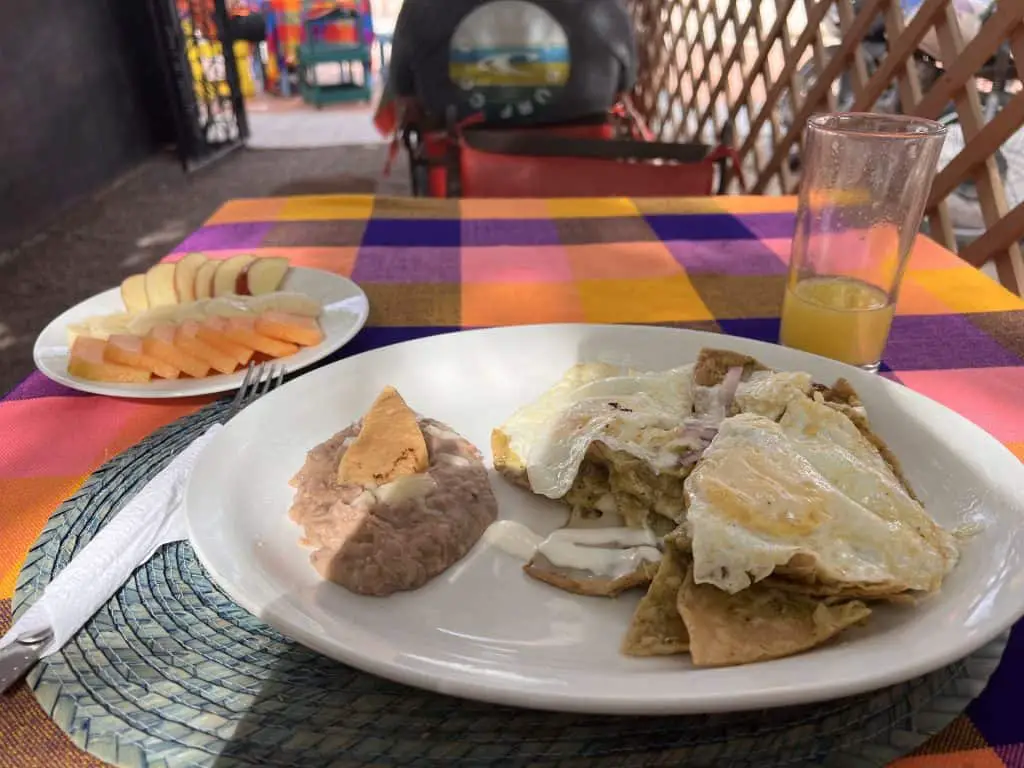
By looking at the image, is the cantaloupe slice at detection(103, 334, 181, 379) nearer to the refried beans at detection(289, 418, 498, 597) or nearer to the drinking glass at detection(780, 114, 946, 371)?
the refried beans at detection(289, 418, 498, 597)

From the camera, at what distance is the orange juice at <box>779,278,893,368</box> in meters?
0.75

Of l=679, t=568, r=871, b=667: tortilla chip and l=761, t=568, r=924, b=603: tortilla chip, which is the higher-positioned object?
l=761, t=568, r=924, b=603: tortilla chip

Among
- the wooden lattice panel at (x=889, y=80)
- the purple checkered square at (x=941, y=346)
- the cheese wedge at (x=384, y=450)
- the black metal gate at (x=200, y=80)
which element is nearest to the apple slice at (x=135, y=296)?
the cheese wedge at (x=384, y=450)

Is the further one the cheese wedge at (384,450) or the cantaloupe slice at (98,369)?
the cantaloupe slice at (98,369)

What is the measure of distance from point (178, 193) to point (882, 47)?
2900 millimetres

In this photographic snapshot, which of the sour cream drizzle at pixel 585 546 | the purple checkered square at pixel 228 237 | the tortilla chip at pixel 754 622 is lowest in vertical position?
the purple checkered square at pixel 228 237

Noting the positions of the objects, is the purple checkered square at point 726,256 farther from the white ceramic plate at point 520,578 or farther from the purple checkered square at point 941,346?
the white ceramic plate at point 520,578

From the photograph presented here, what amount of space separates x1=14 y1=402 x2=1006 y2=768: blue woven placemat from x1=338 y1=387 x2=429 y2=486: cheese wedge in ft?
0.43

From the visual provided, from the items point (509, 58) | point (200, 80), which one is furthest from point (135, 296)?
point (200, 80)

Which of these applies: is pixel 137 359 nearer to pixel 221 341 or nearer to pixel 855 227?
pixel 221 341

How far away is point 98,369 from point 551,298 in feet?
1.70

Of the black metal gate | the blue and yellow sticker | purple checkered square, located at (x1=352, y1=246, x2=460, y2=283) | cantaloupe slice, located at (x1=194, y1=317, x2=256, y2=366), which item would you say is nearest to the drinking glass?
purple checkered square, located at (x1=352, y1=246, x2=460, y2=283)

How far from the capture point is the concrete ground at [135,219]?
2.28 meters

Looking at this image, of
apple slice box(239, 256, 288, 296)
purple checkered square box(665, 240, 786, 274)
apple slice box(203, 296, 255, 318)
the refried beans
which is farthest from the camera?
purple checkered square box(665, 240, 786, 274)
